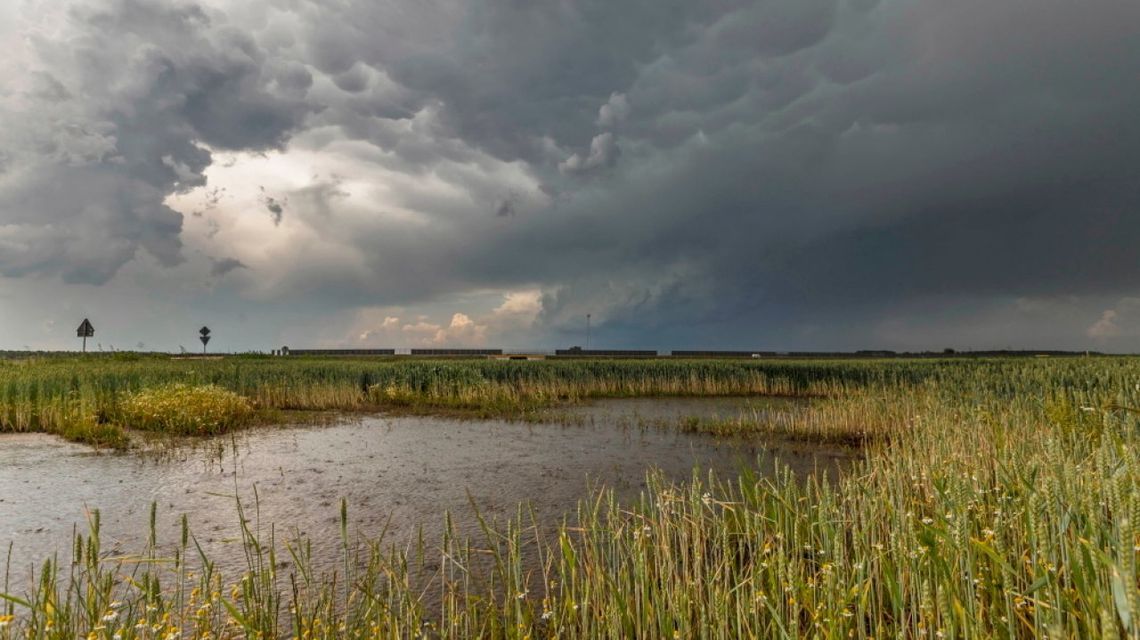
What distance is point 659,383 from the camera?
30.4 m

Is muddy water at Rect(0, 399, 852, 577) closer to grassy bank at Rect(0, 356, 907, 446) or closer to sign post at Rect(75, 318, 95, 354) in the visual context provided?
grassy bank at Rect(0, 356, 907, 446)

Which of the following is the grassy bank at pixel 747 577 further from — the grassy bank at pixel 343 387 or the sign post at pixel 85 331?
the sign post at pixel 85 331

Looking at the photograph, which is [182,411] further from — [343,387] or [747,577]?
[747,577]

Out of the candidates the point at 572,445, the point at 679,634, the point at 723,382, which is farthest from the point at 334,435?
the point at 723,382

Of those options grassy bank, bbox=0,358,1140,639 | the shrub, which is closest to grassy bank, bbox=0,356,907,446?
the shrub

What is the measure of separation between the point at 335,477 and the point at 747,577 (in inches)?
336

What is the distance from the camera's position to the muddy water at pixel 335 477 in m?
7.85

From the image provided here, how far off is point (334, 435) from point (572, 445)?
712 centimetres

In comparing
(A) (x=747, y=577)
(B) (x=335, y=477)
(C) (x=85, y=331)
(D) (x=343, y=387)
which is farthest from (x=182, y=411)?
(C) (x=85, y=331)

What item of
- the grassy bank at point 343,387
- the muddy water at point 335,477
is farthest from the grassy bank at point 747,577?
the grassy bank at point 343,387

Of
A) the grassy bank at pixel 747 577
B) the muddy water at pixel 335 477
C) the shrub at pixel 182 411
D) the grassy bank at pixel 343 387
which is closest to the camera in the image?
the grassy bank at pixel 747 577

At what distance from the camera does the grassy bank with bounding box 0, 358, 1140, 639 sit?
297 cm

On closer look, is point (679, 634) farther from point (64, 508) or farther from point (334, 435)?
point (334, 435)

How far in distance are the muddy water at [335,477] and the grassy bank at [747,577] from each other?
A: 0.83 meters
